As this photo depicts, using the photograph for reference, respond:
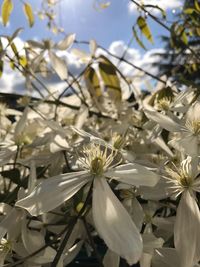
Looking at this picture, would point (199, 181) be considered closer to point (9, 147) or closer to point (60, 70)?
point (9, 147)

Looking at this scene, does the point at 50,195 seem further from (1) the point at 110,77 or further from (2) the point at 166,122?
(1) the point at 110,77

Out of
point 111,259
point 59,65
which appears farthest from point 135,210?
point 59,65

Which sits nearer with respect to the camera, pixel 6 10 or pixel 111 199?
pixel 111 199

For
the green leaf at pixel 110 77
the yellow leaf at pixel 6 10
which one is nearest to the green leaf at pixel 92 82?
the green leaf at pixel 110 77

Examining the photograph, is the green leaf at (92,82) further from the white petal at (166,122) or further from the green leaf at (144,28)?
the white petal at (166,122)

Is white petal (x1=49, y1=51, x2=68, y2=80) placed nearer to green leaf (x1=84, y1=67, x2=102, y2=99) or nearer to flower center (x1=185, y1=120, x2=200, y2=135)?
green leaf (x1=84, y1=67, x2=102, y2=99)

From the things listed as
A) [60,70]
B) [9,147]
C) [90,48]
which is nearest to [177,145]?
[9,147]
